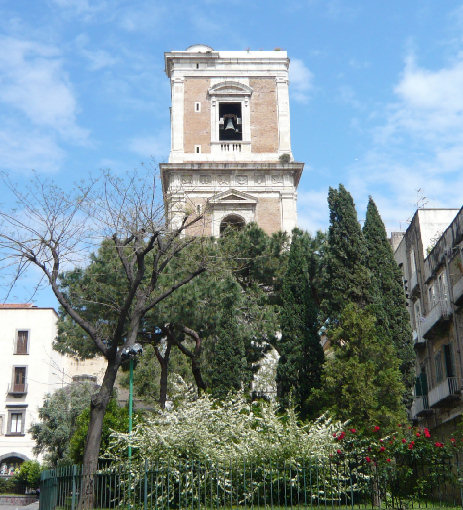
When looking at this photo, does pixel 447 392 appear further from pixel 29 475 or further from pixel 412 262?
pixel 29 475

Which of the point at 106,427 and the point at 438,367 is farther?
the point at 438,367

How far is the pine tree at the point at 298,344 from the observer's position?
23016mm

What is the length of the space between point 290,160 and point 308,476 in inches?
A: 1086

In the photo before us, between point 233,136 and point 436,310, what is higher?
point 233,136

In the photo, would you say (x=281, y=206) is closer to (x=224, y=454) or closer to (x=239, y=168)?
(x=239, y=168)

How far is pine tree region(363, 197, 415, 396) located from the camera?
26203 millimetres

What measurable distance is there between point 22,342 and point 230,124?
68.2ft

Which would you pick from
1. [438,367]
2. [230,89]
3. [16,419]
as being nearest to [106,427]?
[438,367]

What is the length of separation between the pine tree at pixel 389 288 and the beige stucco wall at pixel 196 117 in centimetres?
1513

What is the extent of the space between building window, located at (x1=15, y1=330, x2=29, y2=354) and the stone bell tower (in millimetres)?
17110

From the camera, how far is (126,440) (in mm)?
17547

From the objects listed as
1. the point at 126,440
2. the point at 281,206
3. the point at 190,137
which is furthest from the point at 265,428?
the point at 190,137

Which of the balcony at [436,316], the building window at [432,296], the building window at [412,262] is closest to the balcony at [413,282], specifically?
the building window at [412,262]

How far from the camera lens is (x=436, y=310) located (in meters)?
27.0
